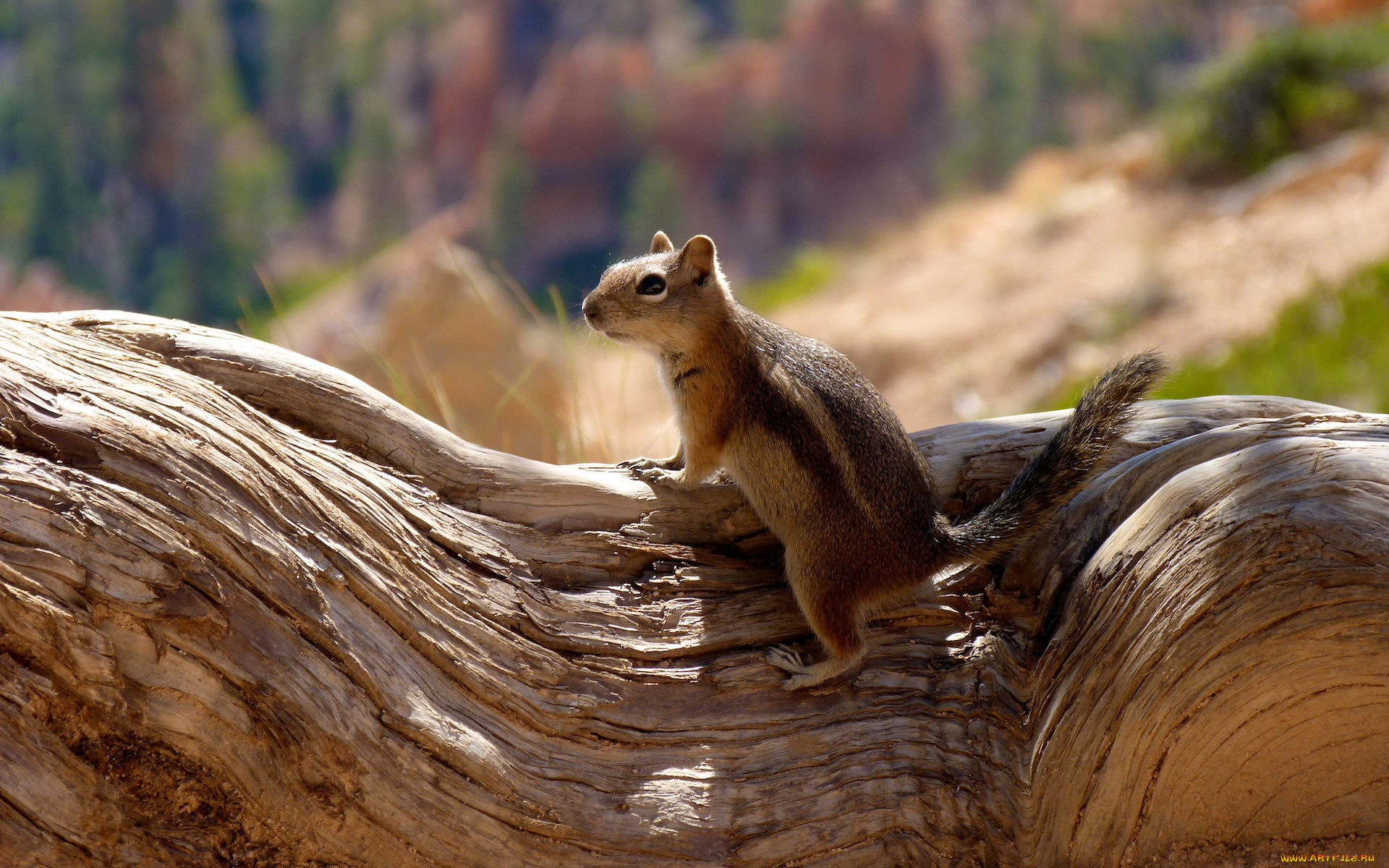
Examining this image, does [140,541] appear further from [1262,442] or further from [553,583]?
[1262,442]

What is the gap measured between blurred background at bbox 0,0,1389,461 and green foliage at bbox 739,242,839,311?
13 cm

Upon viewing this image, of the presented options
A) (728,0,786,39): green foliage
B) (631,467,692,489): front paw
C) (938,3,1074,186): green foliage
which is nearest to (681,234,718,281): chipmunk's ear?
(631,467,692,489): front paw

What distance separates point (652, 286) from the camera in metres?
3.45

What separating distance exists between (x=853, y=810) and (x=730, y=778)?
0.33m

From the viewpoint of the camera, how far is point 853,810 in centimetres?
259

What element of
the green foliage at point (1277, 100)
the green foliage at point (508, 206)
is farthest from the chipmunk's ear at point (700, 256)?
the green foliage at point (508, 206)

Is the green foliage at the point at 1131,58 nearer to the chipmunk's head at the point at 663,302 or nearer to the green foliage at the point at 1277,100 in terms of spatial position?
the green foliage at the point at 1277,100

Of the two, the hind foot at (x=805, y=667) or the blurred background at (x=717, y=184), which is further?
the blurred background at (x=717, y=184)

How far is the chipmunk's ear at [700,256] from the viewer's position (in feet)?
11.4

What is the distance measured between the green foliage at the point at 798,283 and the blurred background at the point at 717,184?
129 mm

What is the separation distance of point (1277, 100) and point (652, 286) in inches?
587

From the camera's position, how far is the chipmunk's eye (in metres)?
3.45

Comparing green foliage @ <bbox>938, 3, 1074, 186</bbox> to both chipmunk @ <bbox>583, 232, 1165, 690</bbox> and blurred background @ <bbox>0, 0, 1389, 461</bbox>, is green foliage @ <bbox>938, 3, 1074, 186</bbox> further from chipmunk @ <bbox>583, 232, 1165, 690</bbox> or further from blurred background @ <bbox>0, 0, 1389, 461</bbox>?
chipmunk @ <bbox>583, 232, 1165, 690</bbox>

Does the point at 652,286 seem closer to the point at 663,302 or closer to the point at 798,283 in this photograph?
the point at 663,302
